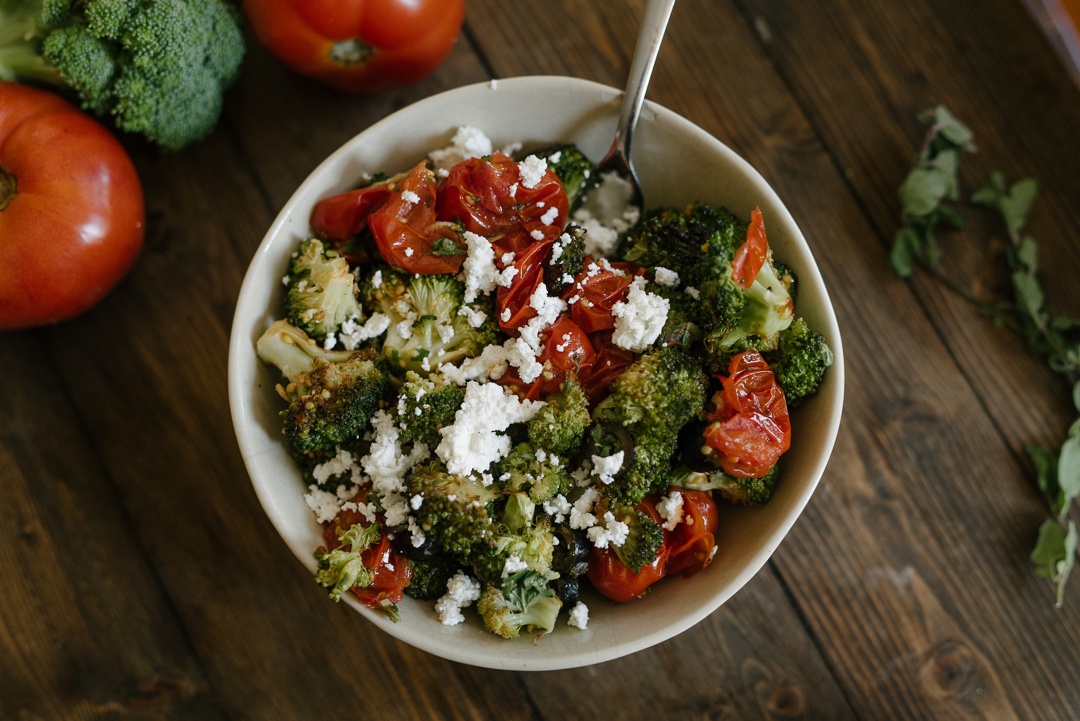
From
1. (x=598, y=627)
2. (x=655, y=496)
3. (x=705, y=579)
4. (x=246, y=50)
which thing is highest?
(x=246, y=50)

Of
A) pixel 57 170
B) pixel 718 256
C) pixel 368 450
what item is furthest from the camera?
pixel 57 170

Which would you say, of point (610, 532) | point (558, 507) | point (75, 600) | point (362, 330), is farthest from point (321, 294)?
point (75, 600)

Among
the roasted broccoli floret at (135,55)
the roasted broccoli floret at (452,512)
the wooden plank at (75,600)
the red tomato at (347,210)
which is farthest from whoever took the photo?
the wooden plank at (75,600)

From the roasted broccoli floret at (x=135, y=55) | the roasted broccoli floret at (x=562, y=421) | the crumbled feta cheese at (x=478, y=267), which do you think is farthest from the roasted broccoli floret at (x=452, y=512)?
the roasted broccoli floret at (x=135, y=55)

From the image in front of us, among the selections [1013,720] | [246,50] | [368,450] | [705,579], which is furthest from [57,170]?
[1013,720]

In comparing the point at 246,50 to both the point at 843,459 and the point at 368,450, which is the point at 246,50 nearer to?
the point at 368,450

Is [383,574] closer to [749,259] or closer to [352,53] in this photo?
[749,259]

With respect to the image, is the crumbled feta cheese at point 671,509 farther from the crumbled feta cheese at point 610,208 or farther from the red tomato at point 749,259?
the crumbled feta cheese at point 610,208
